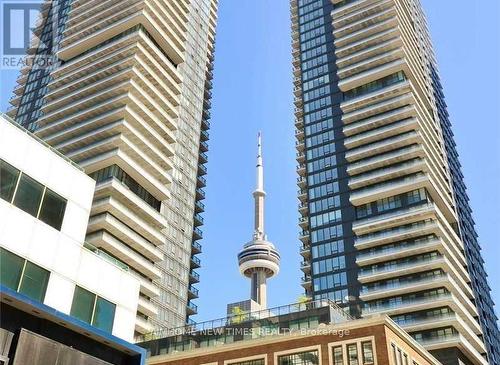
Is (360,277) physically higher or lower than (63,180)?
higher

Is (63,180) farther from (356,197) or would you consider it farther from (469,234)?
(469,234)

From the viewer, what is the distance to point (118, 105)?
107 metres

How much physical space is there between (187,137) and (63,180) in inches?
3812

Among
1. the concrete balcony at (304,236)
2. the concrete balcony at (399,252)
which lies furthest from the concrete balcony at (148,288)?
the concrete balcony at (304,236)

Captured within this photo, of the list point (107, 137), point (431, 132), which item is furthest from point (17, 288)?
point (431, 132)

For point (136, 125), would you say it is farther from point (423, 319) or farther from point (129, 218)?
point (423, 319)

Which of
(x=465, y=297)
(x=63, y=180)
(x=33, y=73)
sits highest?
(x=33, y=73)

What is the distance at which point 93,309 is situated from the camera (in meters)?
29.4

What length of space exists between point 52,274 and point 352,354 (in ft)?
106

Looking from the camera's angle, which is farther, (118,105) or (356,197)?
(356,197)

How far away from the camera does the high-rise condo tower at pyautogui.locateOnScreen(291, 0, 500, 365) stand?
101250mm

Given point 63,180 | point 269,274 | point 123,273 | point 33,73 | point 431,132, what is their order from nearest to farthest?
point 63,180, point 123,273, point 431,132, point 33,73, point 269,274

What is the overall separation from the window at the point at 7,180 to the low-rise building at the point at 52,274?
5cm

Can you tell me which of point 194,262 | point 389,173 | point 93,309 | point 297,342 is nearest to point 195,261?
point 194,262
